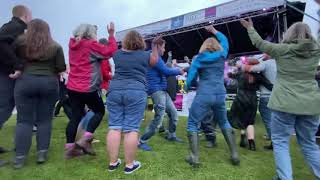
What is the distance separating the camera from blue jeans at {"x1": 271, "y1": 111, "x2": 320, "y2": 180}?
3.47 meters

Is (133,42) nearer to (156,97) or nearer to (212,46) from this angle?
(212,46)

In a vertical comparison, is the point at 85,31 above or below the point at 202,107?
above

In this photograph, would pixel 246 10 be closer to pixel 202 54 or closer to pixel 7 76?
pixel 202 54

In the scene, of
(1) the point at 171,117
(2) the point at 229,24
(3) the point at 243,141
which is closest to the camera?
(3) the point at 243,141

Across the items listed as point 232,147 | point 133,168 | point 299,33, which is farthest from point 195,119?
point 299,33

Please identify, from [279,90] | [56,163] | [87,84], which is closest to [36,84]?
[87,84]

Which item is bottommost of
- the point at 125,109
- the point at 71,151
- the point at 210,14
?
the point at 71,151

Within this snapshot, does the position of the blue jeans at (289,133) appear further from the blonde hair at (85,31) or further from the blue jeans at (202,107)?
the blonde hair at (85,31)

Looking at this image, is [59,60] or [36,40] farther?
[59,60]

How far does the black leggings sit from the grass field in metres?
0.35

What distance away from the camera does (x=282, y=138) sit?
354cm

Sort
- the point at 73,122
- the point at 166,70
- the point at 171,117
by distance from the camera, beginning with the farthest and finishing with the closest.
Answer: the point at 171,117
the point at 166,70
the point at 73,122

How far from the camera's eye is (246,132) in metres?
5.31

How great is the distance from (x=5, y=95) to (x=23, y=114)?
59 centimetres
